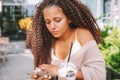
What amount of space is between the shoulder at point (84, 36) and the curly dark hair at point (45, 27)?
0.7 inches

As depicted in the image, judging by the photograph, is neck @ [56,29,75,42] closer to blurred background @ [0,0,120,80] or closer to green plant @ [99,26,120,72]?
blurred background @ [0,0,120,80]

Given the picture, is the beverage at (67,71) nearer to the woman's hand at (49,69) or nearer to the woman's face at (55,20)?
the woman's hand at (49,69)

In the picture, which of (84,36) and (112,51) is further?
(112,51)

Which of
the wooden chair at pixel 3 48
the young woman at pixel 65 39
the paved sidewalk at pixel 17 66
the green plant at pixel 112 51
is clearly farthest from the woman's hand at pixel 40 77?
the wooden chair at pixel 3 48

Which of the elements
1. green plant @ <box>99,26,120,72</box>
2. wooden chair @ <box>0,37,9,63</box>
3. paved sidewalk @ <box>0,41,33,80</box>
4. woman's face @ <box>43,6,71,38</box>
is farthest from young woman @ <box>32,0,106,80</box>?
wooden chair @ <box>0,37,9,63</box>

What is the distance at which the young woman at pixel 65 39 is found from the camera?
4.94ft

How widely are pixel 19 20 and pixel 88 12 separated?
25095 millimetres

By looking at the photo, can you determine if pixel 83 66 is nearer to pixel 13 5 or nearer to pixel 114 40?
pixel 114 40

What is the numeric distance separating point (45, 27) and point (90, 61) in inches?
11.1

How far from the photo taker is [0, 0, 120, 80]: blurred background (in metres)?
6.31

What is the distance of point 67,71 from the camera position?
1.45 meters

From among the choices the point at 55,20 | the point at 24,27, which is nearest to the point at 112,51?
the point at 55,20

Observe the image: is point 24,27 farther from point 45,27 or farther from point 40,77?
point 40,77

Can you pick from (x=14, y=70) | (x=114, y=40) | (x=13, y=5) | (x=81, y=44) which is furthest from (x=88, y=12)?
(x=13, y=5)
